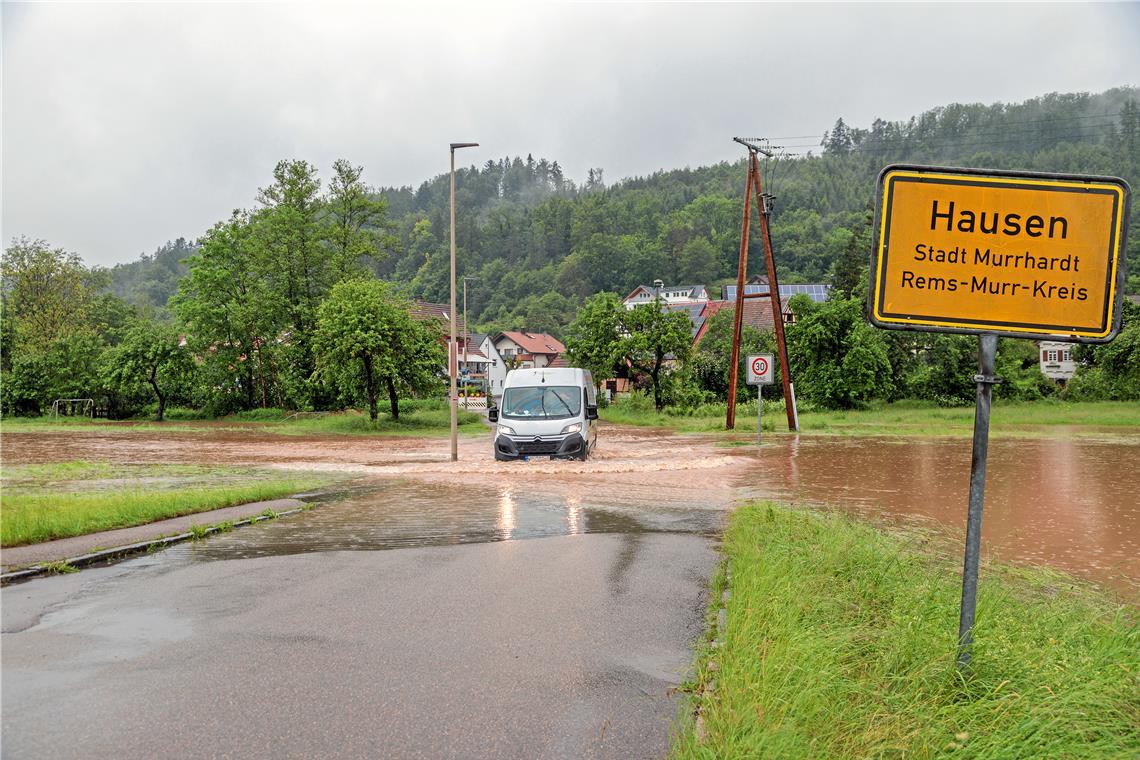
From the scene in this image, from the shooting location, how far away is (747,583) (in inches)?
286

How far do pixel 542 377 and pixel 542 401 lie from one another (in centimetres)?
76

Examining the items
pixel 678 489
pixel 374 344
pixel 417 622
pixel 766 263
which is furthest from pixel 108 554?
pixel 374 344

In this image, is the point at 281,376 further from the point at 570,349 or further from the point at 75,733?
the point at 75,733

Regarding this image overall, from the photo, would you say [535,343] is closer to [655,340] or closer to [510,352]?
[510,352]

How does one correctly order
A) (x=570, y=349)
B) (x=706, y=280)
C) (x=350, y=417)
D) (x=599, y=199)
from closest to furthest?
1. (x=350, y=417)
2. (x=570, y=349)
3. (x=706, y=280)
4. (x=599, y=199)

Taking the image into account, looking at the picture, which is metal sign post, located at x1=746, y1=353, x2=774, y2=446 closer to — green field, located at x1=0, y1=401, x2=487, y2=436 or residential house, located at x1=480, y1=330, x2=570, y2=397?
green field, located at x1=0, y1=401, x2=487, y2=436

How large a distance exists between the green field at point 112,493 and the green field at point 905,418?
21.8 metres

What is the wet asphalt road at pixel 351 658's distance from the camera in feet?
14.2

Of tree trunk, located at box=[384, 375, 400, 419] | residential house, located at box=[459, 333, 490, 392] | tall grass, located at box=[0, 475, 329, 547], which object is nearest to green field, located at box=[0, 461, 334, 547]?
tall grass, located at box=[0, 475, 329, 547]

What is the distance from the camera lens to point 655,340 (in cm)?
5041

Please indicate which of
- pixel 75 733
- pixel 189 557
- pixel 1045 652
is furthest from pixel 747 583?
pixel 189 557

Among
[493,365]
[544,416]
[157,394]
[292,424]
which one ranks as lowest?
[292,424]

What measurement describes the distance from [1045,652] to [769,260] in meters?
31.1

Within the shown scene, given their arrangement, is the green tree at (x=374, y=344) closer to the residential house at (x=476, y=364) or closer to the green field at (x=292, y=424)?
the green field at (x=292, y=424)
